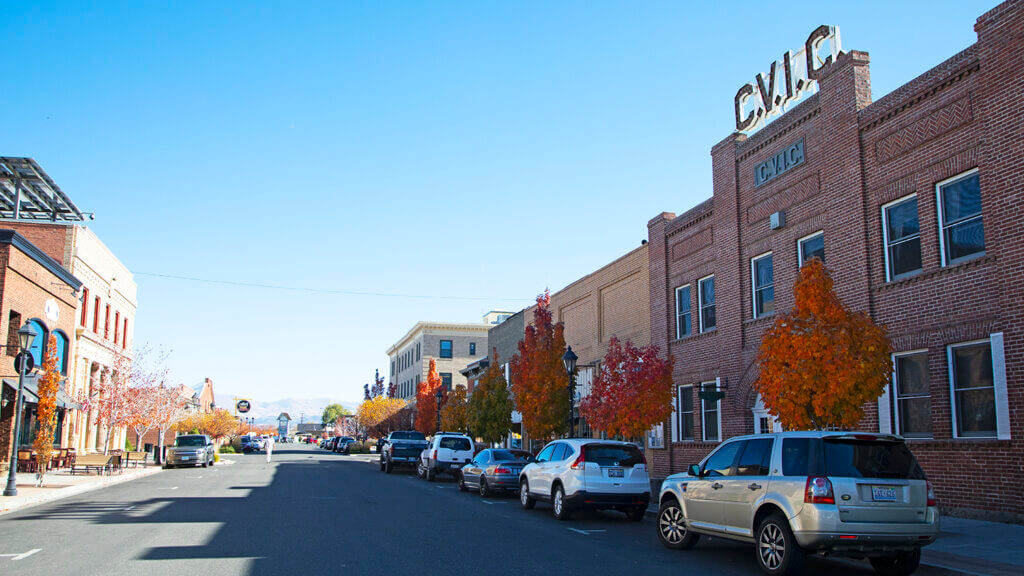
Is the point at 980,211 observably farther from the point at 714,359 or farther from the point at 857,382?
the point at 714,359

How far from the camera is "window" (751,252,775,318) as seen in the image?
882 inches

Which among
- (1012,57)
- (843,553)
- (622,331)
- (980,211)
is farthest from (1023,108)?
(622,331)

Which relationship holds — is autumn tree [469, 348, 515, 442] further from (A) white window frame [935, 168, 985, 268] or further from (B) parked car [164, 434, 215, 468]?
(A) white window frame [935, 168, 985, 268]

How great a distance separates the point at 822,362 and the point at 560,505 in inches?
241

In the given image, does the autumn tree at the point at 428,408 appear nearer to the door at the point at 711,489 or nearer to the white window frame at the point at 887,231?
the white window frame at the point at 887,231

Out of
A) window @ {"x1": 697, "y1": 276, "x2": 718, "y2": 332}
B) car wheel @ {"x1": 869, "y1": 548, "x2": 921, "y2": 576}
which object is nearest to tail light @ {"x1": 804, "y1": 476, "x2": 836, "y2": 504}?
car wheel @ {"x1": 869, "y1": 548, "x2": 921, "y2": 576}

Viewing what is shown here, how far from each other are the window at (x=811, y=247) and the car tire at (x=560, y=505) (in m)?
8.80

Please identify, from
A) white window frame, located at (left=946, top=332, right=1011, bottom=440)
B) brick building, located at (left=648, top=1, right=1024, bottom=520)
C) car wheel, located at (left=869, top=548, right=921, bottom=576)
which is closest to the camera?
car wheel, located at (left=869, top=548, right=921, bottom=576)

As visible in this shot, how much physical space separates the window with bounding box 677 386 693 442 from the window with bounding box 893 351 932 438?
9.42 metres

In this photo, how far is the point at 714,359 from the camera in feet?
81.1

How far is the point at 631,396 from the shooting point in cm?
2316

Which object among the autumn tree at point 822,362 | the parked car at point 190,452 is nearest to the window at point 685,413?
the autumn tree at point 822,362

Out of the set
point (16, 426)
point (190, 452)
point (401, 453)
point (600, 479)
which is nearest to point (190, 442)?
point (190, 452)

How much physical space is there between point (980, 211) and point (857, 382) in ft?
14.9
